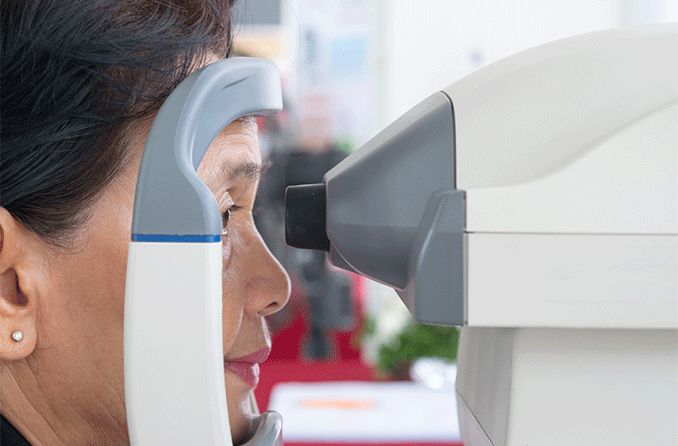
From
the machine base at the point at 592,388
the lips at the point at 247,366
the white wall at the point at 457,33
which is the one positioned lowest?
the lips at the point at 247,366

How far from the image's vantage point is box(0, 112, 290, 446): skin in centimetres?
69

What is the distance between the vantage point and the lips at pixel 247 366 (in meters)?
0.77

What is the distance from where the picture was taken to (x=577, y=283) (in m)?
0.51

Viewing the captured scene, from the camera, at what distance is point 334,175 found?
59 cm

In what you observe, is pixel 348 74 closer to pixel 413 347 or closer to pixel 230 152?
pixel 413 347

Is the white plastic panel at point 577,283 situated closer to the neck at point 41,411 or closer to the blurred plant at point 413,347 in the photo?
the neck at point 41,411

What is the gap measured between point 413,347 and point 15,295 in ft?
6.00

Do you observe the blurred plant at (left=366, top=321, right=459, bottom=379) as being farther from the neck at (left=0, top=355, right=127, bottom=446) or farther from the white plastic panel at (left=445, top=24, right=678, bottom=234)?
the white plastic panel at (left=445, top=24, right=678, bottom=234)

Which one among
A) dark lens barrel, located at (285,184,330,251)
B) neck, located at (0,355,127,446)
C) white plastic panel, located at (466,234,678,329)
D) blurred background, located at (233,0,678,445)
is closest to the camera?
white plastic panel, located at (466,234,678,329)

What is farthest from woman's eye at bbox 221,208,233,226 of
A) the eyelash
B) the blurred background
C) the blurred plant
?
the blurred background

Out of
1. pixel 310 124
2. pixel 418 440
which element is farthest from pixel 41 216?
pixel 310 124

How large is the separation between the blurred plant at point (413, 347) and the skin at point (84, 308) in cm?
168

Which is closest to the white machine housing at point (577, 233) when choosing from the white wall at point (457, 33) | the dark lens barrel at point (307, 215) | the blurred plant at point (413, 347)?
the dark lens barrel at point (307, 215)

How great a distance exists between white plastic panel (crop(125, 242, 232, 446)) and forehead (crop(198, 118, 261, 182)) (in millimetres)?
175
